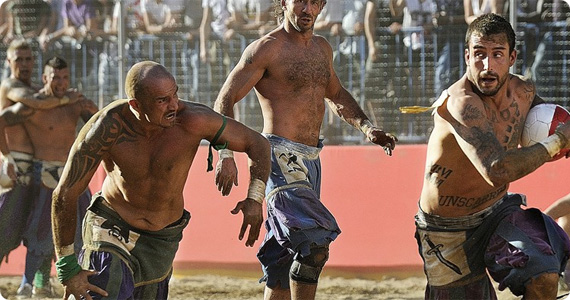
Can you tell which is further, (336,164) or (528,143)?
(336,164)

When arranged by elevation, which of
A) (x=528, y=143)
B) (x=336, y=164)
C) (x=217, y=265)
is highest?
(x=528, y=143)

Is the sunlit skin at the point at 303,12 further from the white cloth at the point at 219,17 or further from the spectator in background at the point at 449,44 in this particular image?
the white cloth at the point at 219,17

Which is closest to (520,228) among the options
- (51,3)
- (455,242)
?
(455,242)

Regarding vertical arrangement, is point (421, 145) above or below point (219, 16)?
below

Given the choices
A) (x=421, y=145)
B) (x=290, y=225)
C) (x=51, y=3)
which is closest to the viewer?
(x=290, y=225)

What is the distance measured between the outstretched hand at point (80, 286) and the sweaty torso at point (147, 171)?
16.7 inches

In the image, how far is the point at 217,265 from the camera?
9.29 metres

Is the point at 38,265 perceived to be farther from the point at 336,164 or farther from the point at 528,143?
the point at 528,143

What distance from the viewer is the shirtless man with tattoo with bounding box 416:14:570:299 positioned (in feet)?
17.4

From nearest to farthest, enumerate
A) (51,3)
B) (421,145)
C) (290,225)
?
(290,225), (421,145), (51,3)

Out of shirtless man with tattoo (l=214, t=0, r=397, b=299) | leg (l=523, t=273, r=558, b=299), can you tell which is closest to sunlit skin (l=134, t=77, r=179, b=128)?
shirtless man with tattoo (l=214, t=0, r=397, b=299)

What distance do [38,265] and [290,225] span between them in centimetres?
376

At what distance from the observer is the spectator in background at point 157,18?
972 centimetres

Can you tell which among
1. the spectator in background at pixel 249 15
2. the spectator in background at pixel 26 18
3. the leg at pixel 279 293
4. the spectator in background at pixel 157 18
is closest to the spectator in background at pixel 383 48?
the spectator in background at pixel 249 15
